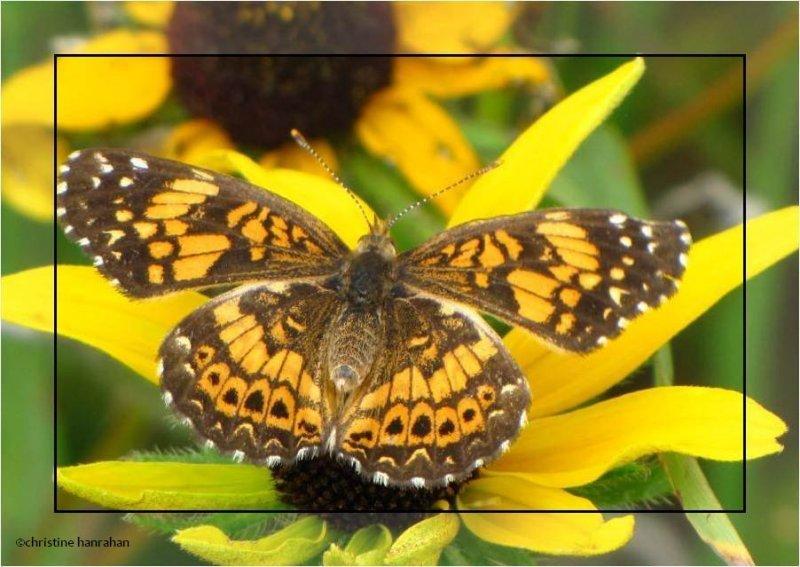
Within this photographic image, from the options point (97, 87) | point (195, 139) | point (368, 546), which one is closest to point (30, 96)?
point (97, 87)

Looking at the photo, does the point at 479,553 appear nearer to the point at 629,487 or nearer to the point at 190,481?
the point at 629,487

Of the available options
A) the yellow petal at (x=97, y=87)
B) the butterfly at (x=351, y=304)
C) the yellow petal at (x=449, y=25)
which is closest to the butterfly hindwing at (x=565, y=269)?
the butterfly at (x=351, y=304)

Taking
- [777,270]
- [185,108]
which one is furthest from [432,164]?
[777,270]

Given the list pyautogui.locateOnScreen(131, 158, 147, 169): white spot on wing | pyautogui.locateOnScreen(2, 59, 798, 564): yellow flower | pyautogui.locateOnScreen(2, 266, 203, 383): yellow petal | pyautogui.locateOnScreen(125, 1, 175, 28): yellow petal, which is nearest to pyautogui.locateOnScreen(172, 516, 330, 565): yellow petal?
pyautogui.locateOnScreen(2, 59, 798, 564): yellow flower

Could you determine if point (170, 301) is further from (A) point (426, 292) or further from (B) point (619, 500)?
(B) point (619, 500)

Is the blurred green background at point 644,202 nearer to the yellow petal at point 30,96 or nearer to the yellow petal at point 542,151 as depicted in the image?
the yellow petal at point 30,96

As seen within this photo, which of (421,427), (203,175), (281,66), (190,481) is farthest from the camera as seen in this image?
(281,66)

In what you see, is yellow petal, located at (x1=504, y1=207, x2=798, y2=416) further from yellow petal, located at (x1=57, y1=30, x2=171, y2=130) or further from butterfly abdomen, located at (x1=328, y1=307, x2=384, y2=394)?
yellow petal, located at (x1=57, y1=30, x2=171, y2=130)

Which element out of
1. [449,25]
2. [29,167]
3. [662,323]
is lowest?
[662,323]
